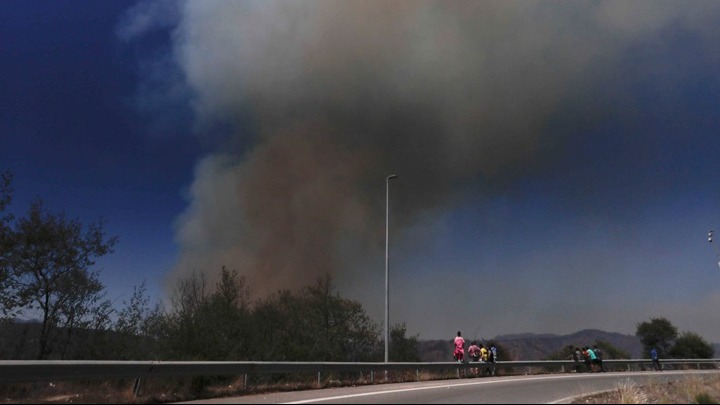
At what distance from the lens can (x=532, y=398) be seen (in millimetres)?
10383

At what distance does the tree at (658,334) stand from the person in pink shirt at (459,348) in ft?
235

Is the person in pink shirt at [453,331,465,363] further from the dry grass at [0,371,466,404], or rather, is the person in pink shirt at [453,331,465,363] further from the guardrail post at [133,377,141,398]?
the guardrail post at [133,377,141,398]

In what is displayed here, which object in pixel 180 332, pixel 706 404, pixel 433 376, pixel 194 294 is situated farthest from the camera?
pixel 194 294

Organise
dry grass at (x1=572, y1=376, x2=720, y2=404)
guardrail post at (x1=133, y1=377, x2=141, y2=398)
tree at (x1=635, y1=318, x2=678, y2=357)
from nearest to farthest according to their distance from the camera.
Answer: guardrail post at (x1=133, y1=377, x2=141, y2=398) < dry grass at (x1=572, y1=376, x2=720, y2=404) < tree at (x1=635, y1=318, x2=678, y2=357)

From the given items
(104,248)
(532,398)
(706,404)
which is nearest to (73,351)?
(104,248)

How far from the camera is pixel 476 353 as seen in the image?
22.6 meters

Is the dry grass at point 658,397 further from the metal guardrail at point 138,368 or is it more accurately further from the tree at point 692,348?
the tree at point 692,348

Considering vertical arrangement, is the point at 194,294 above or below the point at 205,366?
above

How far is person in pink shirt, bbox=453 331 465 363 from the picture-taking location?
67.1 ft

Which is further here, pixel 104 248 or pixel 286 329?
pixel 286 329

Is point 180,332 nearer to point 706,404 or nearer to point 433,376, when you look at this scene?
point 433,376

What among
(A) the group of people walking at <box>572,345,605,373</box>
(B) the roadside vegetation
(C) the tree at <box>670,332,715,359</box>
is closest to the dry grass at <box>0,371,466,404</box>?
(B) the roadside vegetation

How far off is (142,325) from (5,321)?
229 inches

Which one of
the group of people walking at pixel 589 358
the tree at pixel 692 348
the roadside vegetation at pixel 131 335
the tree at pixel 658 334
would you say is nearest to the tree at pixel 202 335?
the roadside vegetation at pixel 131 335
